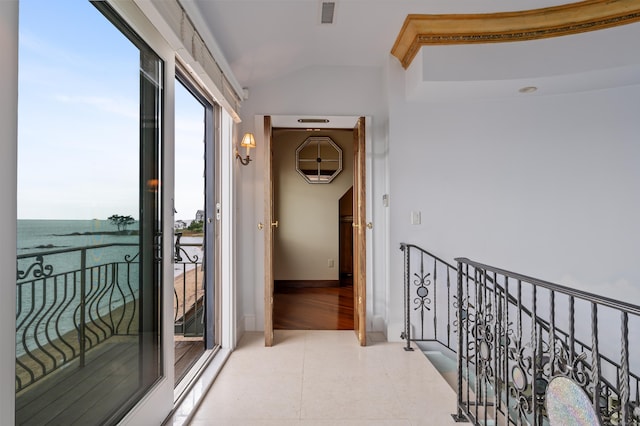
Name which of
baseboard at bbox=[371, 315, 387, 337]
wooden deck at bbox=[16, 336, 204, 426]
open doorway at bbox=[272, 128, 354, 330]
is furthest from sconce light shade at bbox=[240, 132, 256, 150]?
open doorway at bbox=[272, 128, 354, 330]

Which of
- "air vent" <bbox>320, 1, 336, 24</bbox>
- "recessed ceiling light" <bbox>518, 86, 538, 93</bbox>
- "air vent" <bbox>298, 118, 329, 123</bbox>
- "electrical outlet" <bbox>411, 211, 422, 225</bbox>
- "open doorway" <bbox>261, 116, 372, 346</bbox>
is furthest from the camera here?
"air vent" <bbox>298, 118, 329, 123</bbox>

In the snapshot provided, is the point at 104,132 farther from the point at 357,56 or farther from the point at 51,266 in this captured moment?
the point at 357,56

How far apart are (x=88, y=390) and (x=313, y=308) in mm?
3040

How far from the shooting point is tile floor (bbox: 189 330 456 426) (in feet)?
6.57

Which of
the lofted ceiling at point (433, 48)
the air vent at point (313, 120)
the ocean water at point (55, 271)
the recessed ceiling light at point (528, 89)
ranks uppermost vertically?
the lofted ceiling at point (433, 48)

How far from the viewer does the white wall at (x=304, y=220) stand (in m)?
5.32

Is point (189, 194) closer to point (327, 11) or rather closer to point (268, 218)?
point (268, 218)

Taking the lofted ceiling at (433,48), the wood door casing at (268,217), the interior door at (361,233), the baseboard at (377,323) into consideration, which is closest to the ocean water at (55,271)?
the lofted ceiling at (433,48)

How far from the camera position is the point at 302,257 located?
5.34 m

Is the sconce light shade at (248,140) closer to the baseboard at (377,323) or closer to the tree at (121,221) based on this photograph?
the tree at (121,221)

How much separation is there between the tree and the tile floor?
3.92 ft

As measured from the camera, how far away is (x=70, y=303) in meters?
1.22

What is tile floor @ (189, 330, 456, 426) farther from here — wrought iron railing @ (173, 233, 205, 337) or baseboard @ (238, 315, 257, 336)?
wrought iron railing @ (173, 233, 205, 337)

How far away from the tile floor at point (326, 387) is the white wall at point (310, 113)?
1.60 ft
